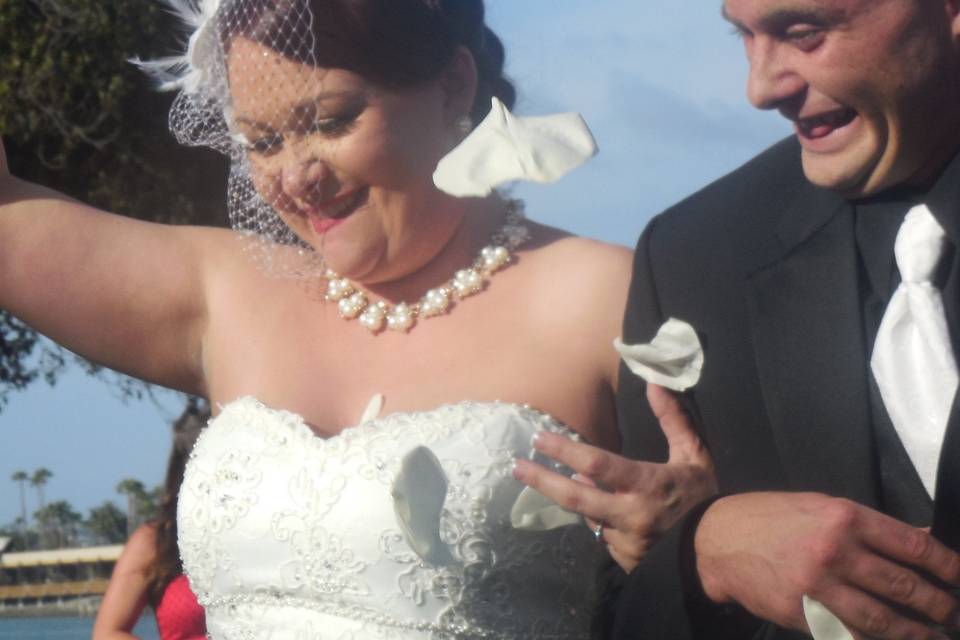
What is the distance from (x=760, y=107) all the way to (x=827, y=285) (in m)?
0.33

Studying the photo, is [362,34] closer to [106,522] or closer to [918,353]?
[918,353]

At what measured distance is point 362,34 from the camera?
142 inches

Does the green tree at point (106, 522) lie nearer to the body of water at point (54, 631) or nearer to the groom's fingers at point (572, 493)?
the body of water at point (54, 631)

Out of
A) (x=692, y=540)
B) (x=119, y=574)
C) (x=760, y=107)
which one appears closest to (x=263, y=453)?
(x=692, y=540)

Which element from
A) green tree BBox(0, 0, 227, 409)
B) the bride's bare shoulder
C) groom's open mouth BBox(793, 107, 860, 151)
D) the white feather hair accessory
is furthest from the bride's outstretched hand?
green tree BBox(0, 0, 227, 409)

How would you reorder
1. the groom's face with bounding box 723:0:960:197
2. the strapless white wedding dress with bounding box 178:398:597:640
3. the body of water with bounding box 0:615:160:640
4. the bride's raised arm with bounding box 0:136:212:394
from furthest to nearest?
the body of water with bounding box 0:615:160:640, the bride's raised arm with bounding box 0:136:212:394, the strapless white wedding dress with bounding box 178:398:597:640, the groom's face with bounding box 723:0:960:197

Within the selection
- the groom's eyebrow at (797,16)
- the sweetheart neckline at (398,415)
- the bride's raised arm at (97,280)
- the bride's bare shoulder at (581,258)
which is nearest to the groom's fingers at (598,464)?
the groom's eyebrow at (797,16)

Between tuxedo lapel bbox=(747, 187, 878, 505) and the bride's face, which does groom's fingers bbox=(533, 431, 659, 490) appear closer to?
tuxedo lapel bbox=(747, 187, 878, 505)

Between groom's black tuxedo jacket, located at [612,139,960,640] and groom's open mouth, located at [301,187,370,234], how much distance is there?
0.88m

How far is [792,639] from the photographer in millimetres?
2625

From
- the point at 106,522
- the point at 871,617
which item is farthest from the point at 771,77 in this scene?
the point at 106,522

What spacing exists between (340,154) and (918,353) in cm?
153

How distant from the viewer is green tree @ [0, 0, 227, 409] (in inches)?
395

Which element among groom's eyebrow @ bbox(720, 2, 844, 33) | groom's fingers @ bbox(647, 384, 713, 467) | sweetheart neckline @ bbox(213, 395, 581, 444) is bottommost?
sweetheart neckline @ bbox(213, 395, 581, 444)
